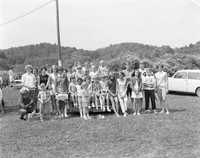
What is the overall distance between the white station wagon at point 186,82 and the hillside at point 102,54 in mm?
18941

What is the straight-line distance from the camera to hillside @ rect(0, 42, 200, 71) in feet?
127

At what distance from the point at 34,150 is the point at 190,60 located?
32.2 meters

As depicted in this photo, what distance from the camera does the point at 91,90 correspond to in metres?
10.3

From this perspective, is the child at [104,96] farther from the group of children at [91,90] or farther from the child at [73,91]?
the child at [73,91]

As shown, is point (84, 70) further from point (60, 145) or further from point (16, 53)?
point (16, 53)

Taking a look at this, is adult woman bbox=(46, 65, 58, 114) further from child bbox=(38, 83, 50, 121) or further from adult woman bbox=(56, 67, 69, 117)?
child bbox=(38, 83, 50, 121)

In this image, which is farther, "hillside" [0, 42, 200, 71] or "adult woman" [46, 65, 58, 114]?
"hillside" [0, 42, 200, 71]

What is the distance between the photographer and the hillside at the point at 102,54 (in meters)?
38.8

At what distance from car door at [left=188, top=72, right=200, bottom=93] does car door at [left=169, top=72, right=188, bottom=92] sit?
9.0 inches

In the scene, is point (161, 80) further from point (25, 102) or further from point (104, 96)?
point (25, 102)

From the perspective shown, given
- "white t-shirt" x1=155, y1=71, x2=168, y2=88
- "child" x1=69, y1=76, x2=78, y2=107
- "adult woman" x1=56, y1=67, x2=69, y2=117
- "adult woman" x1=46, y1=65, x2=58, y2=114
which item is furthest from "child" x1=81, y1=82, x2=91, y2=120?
"white t-shirt" x1=155, y1=71, x2=168, y2=88

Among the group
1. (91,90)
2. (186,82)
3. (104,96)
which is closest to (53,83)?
(91,90)

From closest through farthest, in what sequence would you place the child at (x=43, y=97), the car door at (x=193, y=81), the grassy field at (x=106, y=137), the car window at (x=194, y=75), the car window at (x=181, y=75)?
the grassy field at (x=106, y=137), the child at (x=43, y=97), the car door at (x=193, y=81), the car window at (x=194, y=75), the car window at (x=181, y=75)

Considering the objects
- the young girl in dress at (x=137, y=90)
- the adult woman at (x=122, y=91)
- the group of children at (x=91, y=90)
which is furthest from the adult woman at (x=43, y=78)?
the young girl in dress at (x=137, y=90)
